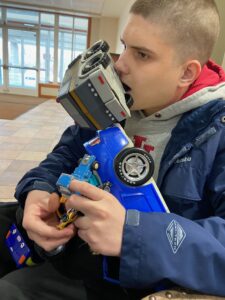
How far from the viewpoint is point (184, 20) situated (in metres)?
0.63

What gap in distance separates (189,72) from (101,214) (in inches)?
16.3

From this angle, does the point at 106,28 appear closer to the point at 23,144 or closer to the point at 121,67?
the point at 23,144

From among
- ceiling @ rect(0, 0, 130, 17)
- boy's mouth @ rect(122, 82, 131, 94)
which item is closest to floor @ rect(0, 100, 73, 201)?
boy's mouth @ rect(122, 82, 131, 94)

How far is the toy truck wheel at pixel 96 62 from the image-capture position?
510mm

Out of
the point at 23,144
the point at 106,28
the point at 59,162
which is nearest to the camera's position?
the point at 59,162

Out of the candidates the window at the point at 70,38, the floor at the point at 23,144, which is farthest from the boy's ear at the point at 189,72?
→ the window at the point at 70,38

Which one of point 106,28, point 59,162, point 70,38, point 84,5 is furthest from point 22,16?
point 59,162

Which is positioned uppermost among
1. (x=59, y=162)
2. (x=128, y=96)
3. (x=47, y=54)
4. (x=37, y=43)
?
(x=128, y=96)

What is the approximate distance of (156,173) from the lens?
2.08 ft

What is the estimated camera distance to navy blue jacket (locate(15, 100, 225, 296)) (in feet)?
1.35

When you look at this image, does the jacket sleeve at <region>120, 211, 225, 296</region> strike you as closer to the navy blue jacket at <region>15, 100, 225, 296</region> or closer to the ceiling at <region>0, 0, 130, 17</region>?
the navy blue jacket at <region>15, 100, 225, 296</region>

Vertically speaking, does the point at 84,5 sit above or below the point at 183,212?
below

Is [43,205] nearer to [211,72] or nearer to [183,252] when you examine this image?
Answer: [183,252]

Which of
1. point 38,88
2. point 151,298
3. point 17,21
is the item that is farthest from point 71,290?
point 17,21
